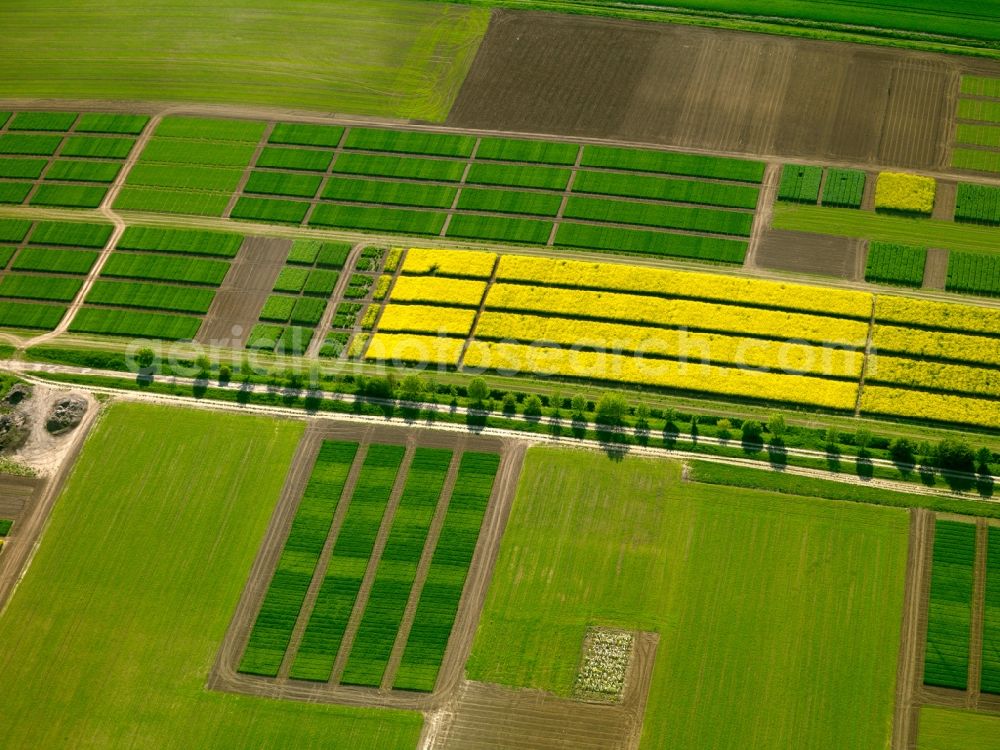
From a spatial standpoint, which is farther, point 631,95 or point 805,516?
point 631,95

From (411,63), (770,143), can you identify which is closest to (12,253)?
(411,63)

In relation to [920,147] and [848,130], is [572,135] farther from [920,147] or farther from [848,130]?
[920,147]

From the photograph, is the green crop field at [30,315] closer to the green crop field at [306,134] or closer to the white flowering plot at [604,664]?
the green crop field at [306,134]

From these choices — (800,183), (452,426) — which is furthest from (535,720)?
(800,183)

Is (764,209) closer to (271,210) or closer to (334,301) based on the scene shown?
(334,301)

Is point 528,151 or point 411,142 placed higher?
point 528,151

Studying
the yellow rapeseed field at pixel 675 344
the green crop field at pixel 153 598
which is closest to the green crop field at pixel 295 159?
the yellow rapeseed field at pixel 675 344
